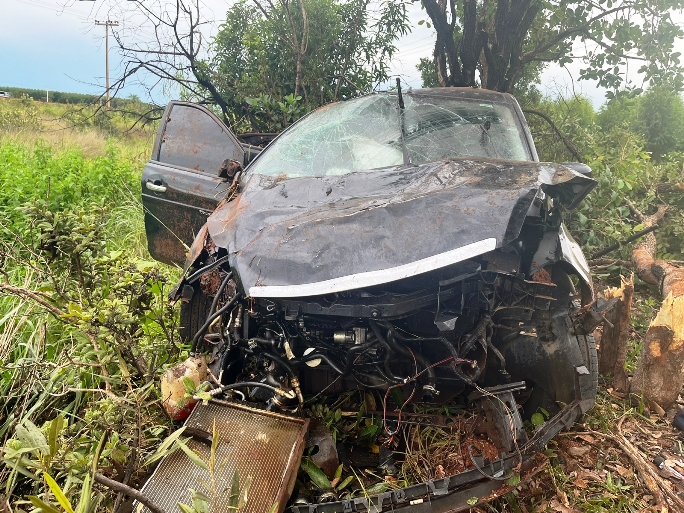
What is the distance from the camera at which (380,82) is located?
7.69 m

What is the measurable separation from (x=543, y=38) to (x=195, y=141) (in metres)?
5.06

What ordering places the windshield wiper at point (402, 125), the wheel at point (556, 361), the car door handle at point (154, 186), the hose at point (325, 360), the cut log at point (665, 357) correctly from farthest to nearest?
the car door handle at point (154, 186)
the cut log at point (665, 357)
the windshield wiper at point (402, 125)
the wheel at point (556, 361)
the hose at point (325, 360)

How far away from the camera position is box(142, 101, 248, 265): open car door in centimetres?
368

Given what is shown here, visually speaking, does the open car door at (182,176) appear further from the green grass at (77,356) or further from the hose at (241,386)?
the hose at (241,386)

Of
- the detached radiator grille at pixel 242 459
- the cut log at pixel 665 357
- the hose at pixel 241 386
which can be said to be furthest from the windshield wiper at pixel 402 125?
the cut log at pixel 665 357

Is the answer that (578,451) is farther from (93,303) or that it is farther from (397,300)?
(93,303)

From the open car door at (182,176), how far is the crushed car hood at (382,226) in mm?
1268

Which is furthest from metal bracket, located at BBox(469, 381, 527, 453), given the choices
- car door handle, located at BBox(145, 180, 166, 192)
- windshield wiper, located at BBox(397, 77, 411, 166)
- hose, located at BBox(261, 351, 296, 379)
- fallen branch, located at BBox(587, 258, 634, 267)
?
fallen branch, located at BBox(587, 258, 634, 267)

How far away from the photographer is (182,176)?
3.81 meters

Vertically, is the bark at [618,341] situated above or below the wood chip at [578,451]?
above

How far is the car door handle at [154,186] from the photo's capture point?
12.7 feet

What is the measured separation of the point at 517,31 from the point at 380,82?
7.10 feet

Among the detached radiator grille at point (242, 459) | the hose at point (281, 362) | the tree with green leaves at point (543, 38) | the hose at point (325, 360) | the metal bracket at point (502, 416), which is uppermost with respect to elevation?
the tree with green leaves at point (543, 38)

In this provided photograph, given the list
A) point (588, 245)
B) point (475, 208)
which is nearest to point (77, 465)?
point (475, 208)
